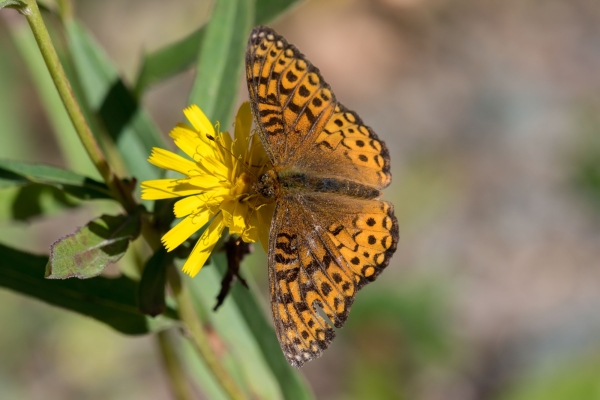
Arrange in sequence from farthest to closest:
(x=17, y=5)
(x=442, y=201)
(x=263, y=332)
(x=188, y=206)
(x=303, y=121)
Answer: (x=442, y=201) < (x=263, y=332) < (x=303, y=121) < (x=188, y=206) < (x=17, y=5)

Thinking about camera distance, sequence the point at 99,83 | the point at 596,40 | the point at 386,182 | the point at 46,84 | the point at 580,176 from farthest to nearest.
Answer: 1. the point at 596,40
2. the point at 580,176
3. the point at 46,84
4. the point at 99,83
5. the point at 386,182

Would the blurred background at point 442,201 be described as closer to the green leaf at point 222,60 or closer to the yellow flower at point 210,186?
the green leaf at point 222,60

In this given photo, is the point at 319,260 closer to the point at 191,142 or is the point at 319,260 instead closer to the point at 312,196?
the point at 312,196

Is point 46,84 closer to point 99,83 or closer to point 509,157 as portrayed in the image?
point 99,83

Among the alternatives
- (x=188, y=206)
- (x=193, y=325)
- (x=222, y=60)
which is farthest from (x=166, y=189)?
(x=222, y=60)

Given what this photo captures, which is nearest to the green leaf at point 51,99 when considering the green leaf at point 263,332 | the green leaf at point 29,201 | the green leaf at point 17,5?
the green leaf at point 29,201

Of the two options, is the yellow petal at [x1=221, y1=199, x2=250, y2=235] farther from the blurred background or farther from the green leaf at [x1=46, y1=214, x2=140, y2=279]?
the blurred background

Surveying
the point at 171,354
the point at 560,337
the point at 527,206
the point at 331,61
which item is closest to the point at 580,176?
the point at 527,206
